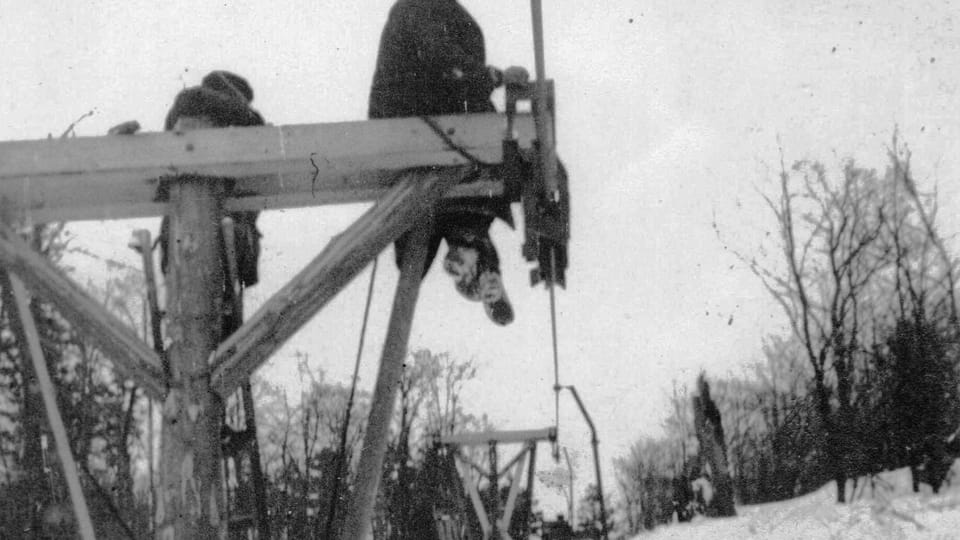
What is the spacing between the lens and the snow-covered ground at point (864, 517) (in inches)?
667

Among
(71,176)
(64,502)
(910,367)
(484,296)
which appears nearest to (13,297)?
(71,176)

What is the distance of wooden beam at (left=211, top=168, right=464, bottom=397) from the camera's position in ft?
8.69

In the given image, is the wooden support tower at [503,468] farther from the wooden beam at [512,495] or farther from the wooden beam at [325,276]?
the wooden beam at [325,276]

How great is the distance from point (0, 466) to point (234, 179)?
20406 millimetres

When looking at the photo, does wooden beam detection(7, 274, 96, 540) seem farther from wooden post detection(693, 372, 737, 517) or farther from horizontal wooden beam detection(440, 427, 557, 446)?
wooden post detection(693, 372, 737, 517)

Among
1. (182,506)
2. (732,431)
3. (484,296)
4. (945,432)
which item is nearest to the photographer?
(182,506)

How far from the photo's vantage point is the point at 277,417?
27.4 m

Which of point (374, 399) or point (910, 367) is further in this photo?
point (910, 367)

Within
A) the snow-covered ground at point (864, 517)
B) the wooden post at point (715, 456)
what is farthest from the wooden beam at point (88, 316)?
the wooden post at point (715, 456)

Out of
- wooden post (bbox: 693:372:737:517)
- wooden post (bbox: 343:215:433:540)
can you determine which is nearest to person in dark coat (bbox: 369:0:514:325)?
wooden post (bbox: 343:215:433:540)

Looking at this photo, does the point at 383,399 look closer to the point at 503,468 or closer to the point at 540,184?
the point at 540,184

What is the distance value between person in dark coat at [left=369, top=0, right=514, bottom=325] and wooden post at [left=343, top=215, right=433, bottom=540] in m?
0.19

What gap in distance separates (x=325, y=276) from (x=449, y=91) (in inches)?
36.6

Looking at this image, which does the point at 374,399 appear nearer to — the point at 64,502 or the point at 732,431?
the point at 64,502
